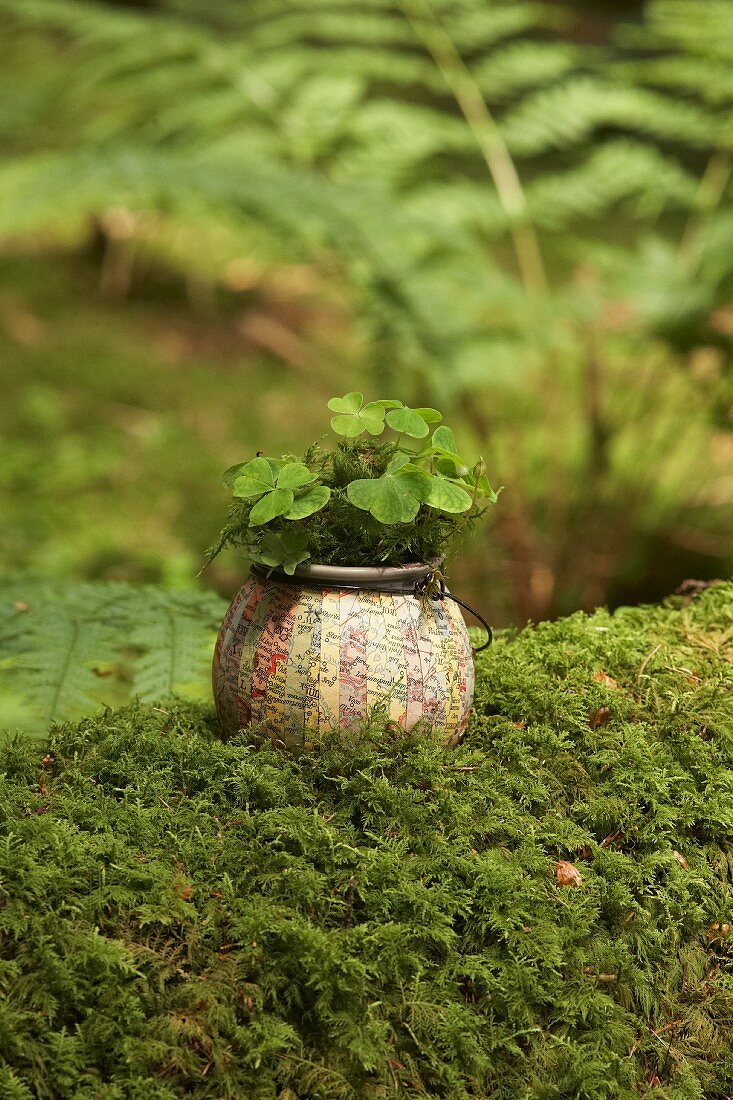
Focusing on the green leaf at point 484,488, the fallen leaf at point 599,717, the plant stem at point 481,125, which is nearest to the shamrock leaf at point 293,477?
the green leaf at point 484,488

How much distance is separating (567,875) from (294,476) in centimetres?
63

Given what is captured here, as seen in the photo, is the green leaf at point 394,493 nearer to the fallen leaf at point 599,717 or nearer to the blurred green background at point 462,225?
the fallen leaf at point 599,717

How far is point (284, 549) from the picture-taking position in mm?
1259

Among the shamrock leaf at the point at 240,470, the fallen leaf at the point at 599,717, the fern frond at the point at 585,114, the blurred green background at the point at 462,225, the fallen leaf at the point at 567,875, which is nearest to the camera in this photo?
the fallen leaf at the point at 567,875

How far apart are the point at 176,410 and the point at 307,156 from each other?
8.43 feet

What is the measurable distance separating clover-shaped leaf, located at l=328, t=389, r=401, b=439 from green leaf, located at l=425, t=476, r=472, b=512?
109 millimetres

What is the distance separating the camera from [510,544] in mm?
3061

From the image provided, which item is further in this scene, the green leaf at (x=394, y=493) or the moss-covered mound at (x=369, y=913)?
the green leaf at (x=394, y=493)

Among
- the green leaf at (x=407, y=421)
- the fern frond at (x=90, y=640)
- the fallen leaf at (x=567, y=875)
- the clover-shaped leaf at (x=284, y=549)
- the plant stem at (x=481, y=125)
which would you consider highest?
the plant stem at (x=481, y=125)

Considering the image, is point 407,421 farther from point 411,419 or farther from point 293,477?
point 293,477

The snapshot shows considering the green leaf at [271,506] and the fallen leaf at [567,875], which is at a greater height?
the green leaf at [271,506]

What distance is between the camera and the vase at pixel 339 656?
1.23 meters

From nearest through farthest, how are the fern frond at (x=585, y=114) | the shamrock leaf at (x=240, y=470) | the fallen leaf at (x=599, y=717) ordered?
the shamrock leaf at (x=240, y=470) → the fallen leaf at (x=599, y=717) → the fern frond at (x=585, y=114)

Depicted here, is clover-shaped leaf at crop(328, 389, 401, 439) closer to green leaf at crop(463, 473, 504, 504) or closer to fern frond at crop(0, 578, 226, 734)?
green leaf at crop(463, 473, 504, 504)
